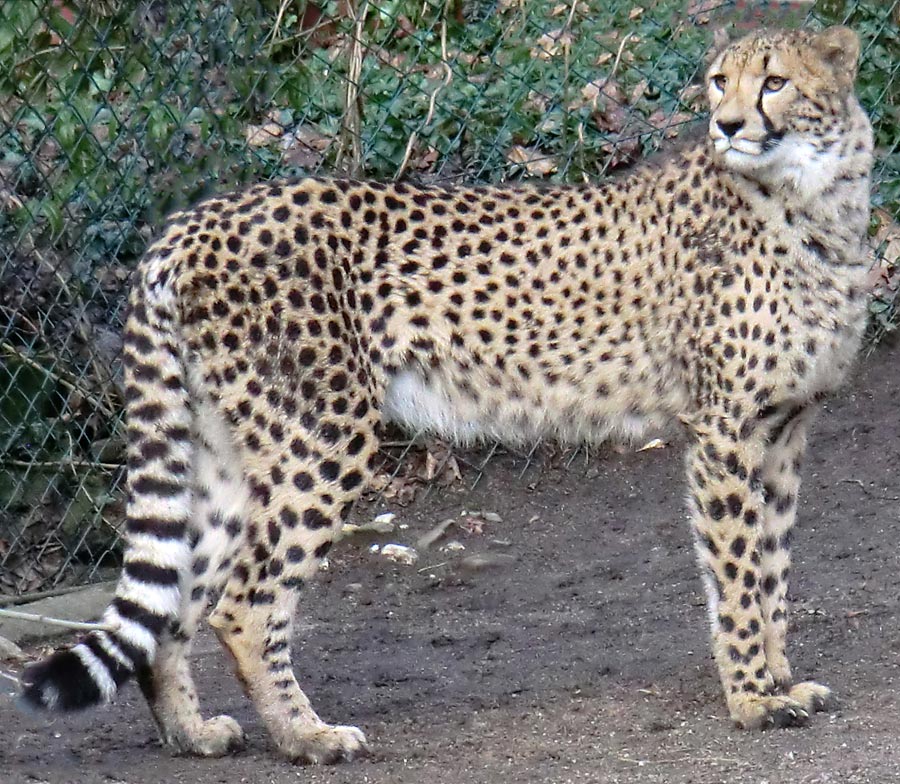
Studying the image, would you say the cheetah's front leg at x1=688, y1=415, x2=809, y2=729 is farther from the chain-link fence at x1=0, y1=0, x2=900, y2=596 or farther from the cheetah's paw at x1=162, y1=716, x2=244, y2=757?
the chain-link fence at x1=0, y1=0, x2=900, y2=596

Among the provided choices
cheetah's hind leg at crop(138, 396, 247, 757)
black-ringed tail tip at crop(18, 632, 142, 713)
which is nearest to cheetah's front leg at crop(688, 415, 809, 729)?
cheetah's hind leg at crop(138, 396, 247, 757)

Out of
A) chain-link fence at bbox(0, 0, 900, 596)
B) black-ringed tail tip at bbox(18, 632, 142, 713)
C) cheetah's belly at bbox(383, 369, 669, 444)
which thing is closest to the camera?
black-ringed tail tip at bbox(18, 632, 142, 713)

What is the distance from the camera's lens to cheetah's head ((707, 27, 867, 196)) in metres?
3.26

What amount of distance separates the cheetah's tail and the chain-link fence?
122 centimetres

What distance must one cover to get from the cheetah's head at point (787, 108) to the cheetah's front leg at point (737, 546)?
58 cm

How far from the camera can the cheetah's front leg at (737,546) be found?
335cm

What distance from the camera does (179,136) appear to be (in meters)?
4.61

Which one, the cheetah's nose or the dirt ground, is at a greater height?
the cheetah's nose

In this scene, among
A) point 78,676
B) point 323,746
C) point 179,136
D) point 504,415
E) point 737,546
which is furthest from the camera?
point 179,136

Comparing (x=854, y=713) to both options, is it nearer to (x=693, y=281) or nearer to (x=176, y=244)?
(x=693, y=281)

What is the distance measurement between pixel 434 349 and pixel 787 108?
0.98 m

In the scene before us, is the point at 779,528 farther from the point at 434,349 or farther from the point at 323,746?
the point at 323,746

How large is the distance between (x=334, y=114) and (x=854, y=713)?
118 inches

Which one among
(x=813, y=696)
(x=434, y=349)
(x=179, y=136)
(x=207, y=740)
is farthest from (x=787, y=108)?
(x=179, y=136)
